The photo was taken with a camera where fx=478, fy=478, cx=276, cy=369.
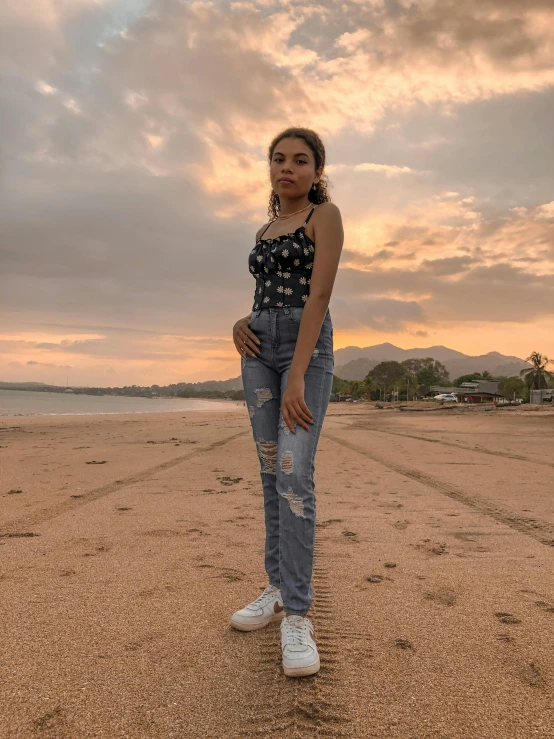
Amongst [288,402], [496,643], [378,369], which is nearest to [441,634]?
[496,643]

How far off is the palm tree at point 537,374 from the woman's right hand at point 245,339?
69538 millimetres

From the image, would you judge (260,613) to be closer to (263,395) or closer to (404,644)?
(404,644)

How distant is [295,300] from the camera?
2.13m

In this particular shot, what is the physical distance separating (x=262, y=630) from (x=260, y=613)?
0.07m

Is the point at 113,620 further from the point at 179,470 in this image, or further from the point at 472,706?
the point at 179,470

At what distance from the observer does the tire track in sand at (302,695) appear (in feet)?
4.78

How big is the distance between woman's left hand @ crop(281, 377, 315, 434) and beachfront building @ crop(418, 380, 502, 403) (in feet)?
234

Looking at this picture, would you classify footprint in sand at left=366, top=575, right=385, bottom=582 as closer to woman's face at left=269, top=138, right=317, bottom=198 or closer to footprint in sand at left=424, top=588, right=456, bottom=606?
footprint in sand at left=424, top=588, right=456, bottom=606

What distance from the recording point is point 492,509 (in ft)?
14.6

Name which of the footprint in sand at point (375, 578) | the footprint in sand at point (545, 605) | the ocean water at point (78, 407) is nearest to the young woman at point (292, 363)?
the footprint in sand at point (375, 578)

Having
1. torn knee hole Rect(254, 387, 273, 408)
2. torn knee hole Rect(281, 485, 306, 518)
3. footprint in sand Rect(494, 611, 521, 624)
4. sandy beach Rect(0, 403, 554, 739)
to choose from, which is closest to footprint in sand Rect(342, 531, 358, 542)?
sandy beach Rect(0, 403, 554, 739)

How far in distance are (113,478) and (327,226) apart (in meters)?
4.85

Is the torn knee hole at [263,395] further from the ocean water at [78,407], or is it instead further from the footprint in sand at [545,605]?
the ocean water at [78,407]

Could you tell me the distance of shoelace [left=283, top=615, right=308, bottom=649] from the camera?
1.84 m
